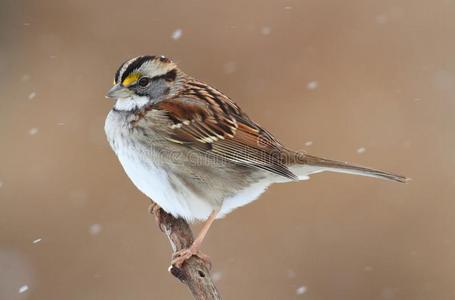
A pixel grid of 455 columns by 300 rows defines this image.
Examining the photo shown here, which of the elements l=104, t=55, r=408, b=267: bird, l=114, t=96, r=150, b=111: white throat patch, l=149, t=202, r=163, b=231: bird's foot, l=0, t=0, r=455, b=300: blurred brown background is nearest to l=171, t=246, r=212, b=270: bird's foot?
l=104, t=55, r=408, b=267: bird

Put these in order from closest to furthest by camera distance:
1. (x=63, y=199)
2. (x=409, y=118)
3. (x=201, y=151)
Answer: (x=201, y=151) → (x=63, y=199) → (x=409, y=118)

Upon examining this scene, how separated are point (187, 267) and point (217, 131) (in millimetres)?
1108

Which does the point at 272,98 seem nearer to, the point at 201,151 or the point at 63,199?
the point at 63,199

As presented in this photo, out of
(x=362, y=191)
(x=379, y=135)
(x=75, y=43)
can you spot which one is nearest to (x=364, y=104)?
(x=379, y=135)

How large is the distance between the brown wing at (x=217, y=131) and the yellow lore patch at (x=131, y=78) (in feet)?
0.77

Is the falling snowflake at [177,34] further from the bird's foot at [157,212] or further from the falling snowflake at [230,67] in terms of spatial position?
the bird's foot at [157,212]

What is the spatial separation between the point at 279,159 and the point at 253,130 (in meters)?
0.27

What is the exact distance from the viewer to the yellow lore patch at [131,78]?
4.50 meters

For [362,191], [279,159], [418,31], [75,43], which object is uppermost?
[75,43]

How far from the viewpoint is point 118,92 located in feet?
14.6

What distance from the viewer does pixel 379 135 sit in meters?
7.81

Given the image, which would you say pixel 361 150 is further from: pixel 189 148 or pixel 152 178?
pixel 152 178

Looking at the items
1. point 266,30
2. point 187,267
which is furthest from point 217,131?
point 266,30

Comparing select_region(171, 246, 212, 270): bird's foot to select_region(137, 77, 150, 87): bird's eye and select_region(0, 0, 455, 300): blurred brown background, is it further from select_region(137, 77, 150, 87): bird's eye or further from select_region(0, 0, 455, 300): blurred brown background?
select_region(0, 0, 455, 300): blurred brown background
